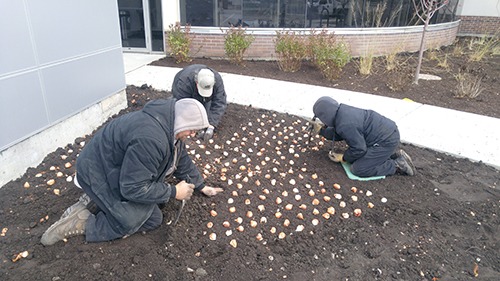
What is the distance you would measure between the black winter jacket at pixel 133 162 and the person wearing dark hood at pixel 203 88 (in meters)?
1.51

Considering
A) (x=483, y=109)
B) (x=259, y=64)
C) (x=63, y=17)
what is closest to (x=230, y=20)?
(x=259, y=64)

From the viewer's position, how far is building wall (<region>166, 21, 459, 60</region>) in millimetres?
→ 8805

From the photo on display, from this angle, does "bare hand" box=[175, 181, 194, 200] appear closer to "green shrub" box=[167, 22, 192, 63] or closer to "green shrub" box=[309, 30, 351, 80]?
"green shrub" box=[309, 30, 351, 80]

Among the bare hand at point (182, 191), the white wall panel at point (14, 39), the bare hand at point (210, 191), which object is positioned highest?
the white wall panel at point (14, 39)

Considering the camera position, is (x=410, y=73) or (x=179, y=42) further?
(x=179, y=42)

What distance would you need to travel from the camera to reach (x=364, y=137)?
13.0 ft

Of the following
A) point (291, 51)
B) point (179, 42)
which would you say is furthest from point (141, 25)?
point (291, 51)

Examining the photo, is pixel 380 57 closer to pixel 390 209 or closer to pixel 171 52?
pixel 171 52

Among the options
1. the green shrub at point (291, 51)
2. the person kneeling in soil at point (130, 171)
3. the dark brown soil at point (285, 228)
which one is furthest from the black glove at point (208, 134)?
the green shrub at point (291, 51)

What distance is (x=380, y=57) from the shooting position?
9.65 meters

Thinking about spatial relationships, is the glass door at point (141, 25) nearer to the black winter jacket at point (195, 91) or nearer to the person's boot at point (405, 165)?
Answer: the black winter jacket at point (195, 91)

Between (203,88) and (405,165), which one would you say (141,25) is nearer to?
(203,88)

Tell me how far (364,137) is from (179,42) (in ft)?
18.2

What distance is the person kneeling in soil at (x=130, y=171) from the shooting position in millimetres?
2492
